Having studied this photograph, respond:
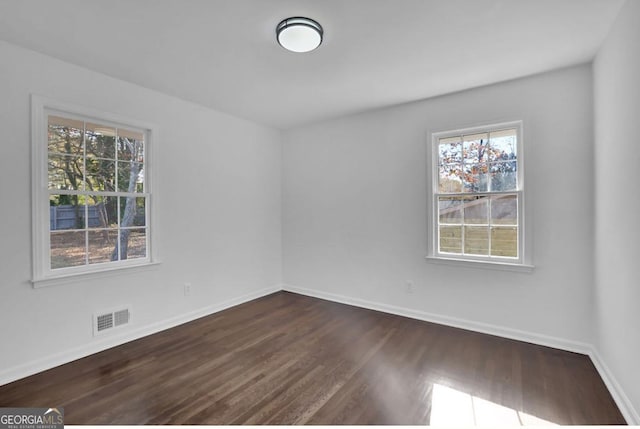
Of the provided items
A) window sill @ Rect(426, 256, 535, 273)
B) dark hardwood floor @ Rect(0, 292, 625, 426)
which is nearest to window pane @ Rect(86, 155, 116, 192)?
dark hardwood floor @ Rect(0, 292, 625, 426)

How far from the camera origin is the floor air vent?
2859mm

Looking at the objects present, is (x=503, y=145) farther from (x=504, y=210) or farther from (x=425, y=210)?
(x=425, y=210)

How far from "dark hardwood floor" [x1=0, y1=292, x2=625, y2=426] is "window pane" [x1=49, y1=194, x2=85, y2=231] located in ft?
4.02

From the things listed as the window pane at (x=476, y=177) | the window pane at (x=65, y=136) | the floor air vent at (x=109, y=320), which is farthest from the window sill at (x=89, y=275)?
the window pane at (x=476, y=177)

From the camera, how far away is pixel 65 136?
2.75m

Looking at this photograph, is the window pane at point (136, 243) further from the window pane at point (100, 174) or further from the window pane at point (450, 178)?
the window pane at point (450, 178)

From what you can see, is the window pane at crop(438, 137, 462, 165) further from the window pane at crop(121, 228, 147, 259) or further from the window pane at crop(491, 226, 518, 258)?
the window pane at crop(121, 228, 147, 259)

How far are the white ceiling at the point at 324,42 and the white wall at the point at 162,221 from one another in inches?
11.9

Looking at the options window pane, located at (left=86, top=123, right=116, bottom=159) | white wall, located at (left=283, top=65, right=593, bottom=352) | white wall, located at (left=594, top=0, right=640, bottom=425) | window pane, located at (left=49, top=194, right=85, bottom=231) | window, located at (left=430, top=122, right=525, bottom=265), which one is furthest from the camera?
window, located at (left=430, top=122, right=525, bottom=265)

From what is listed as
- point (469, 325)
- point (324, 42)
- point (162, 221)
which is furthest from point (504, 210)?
point (162, 221)

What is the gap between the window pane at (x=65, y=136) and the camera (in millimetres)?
2664

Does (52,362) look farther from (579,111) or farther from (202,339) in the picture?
(579,111)

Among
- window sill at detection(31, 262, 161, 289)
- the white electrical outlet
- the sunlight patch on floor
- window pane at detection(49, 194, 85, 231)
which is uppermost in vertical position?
window pane at detection(49, 194, 85, 231)

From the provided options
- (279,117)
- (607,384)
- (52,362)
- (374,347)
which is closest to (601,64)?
(607,384)
